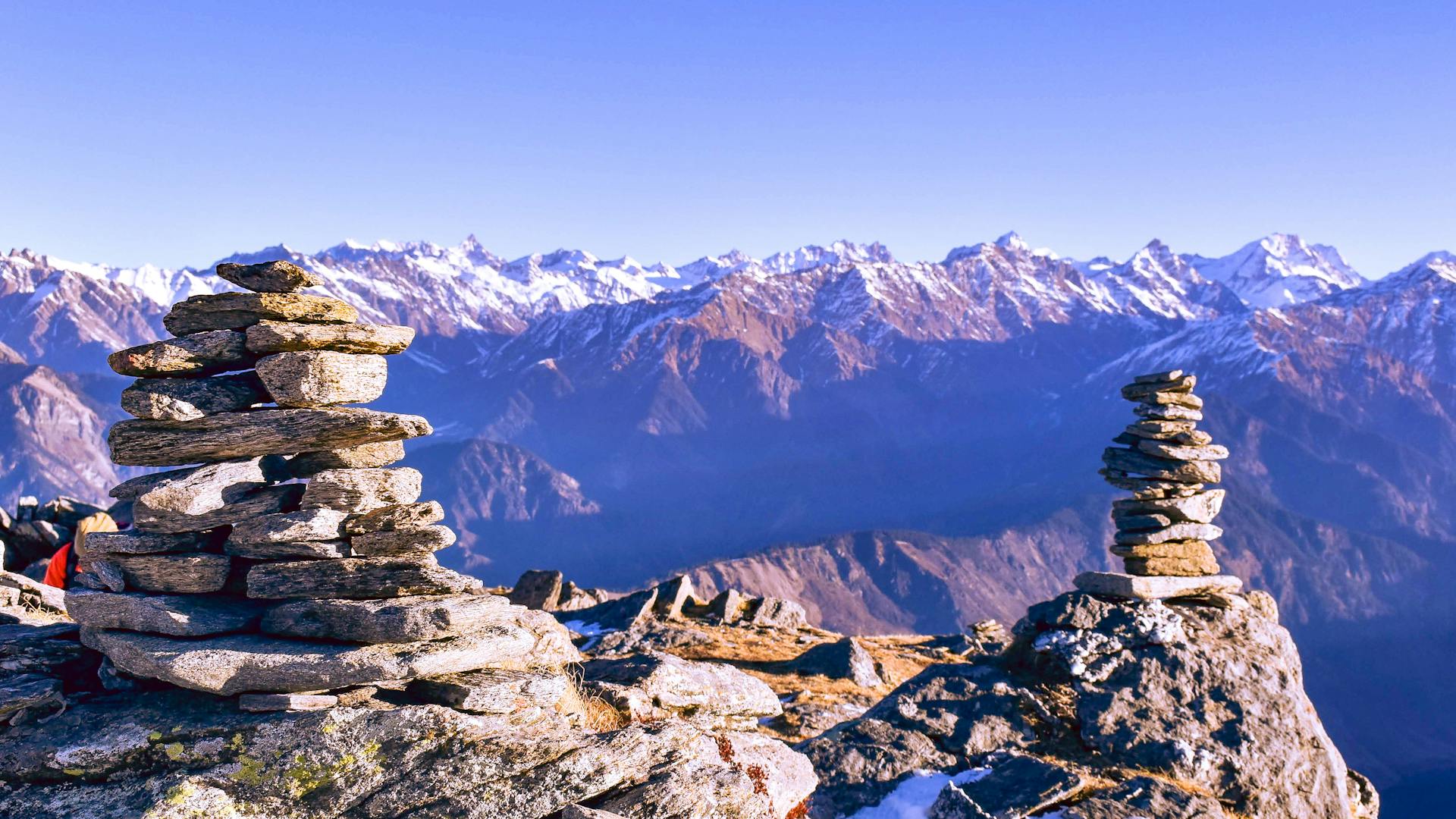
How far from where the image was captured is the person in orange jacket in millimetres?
37156

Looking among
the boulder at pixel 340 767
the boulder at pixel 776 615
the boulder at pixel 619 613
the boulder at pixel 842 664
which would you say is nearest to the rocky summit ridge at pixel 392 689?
the boulder at pixel 340 767

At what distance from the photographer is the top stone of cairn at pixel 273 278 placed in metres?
20.0

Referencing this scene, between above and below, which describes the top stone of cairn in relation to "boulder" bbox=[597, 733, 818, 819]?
above

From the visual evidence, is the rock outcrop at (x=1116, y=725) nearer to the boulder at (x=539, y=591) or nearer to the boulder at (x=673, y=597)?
the boulder at (x=673, y=597)

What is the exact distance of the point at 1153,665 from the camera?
84.8 ft

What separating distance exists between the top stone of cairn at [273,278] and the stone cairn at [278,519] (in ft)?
0.14

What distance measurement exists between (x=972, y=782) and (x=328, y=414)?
15.5 meters

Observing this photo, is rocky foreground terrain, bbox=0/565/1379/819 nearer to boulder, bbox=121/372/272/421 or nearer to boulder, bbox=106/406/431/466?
boulder, bbox=106/406/431/466

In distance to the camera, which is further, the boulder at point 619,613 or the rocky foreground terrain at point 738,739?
the boulder at point 619,613

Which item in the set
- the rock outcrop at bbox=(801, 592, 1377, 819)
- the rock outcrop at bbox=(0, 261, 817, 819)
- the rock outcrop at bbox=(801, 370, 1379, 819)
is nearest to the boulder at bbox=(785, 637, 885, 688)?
the rock outcrop at bbox=(801, 370, 1379, 819)

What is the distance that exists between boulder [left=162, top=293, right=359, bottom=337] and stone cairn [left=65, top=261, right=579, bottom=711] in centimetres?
3

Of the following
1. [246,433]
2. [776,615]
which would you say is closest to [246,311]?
[246,433]

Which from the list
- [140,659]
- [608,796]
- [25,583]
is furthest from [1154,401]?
[25,583]

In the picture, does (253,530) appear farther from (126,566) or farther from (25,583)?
(25,583)
